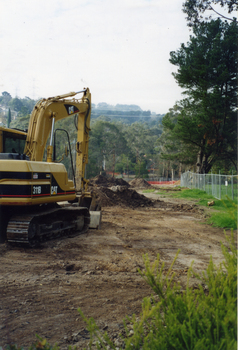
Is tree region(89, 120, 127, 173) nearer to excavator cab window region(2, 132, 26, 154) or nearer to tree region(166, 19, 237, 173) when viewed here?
tree region(166, 19, 237, 173)

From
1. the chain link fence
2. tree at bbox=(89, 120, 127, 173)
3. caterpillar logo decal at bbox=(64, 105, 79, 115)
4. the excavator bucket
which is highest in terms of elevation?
tree at bbox=(89, 120, 127, 173)

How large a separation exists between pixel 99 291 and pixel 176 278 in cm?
137

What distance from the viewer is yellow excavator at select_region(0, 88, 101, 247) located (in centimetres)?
643

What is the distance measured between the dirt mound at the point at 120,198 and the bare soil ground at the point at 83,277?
6.64 meters

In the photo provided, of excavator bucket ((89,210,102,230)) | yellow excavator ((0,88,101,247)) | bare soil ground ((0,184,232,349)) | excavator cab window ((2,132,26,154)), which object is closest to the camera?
bare soil ground ((0,184,232,349))

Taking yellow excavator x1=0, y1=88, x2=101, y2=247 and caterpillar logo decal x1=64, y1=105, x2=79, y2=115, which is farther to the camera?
caterpillar logo decal x1=64, y1=105, x2=79, y2=115

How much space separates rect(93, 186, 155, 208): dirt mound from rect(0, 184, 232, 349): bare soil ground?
6.64 m

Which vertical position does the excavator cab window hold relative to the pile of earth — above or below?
above

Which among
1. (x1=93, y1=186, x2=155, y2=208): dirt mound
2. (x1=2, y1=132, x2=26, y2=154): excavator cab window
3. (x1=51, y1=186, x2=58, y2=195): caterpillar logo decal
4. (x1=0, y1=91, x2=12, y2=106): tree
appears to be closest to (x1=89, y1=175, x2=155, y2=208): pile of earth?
(x1=93, y1=186, x2=155, y2=208): dirt mound

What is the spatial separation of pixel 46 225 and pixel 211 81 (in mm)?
20540

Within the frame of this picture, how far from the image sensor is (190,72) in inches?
923

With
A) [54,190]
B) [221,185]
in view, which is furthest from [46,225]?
[221,185]

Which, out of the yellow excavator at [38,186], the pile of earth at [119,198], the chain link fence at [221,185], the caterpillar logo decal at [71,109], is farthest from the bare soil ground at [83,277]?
the pile of earth at [119,198]

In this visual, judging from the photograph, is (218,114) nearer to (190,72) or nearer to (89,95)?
(190,72)
